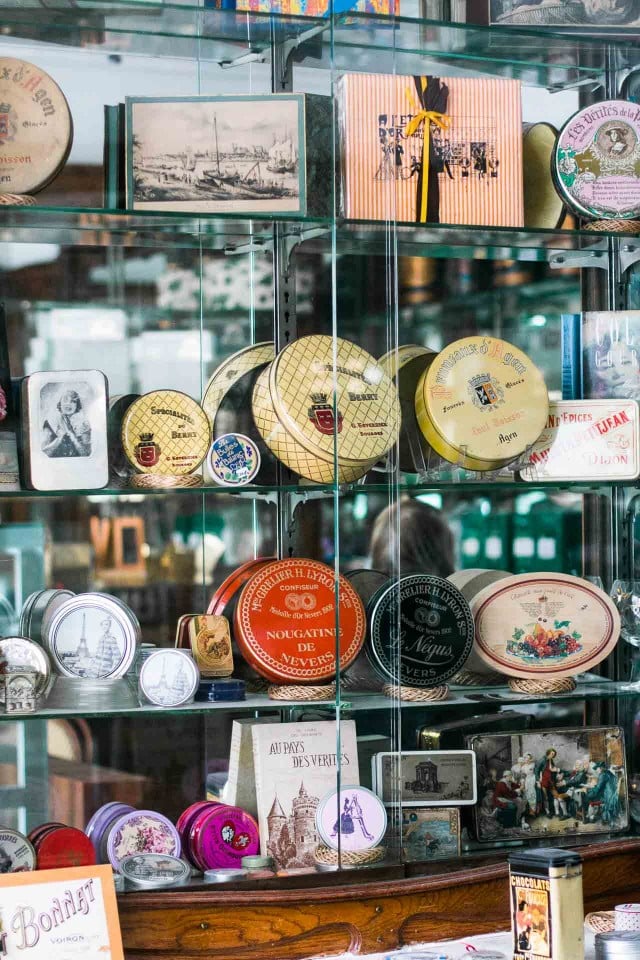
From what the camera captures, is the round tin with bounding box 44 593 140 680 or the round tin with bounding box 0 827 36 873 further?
the round tin with bounding box 44 593 140 680

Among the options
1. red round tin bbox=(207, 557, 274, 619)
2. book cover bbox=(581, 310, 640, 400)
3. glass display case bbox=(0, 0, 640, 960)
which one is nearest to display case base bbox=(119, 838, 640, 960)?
glass display case bbox=(0, 0, 640, 960)

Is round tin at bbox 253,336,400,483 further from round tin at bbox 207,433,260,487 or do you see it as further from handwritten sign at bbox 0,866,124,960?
handwritten sign at bbox 0,866,124,960

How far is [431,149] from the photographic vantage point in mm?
2725

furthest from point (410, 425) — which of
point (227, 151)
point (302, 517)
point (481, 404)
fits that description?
point (227, 151)

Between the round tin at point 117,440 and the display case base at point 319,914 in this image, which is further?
the round tin at point 117,440

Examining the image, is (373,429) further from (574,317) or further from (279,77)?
(279,77)

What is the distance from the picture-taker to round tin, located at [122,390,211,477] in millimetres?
2586

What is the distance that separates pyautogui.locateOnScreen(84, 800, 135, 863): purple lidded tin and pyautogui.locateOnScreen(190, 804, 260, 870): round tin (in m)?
0.15

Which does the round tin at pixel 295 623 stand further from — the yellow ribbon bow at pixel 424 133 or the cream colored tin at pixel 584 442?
the yellow ribbon bow at pixel 424 133

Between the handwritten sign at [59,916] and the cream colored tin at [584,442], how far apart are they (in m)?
1.23

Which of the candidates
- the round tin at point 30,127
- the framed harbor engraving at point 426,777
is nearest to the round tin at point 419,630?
the framed harbor engraving at point 426,777

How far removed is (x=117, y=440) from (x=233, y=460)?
0.23 m

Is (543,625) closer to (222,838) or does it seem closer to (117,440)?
(222,838)

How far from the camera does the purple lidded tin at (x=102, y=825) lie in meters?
2.55
